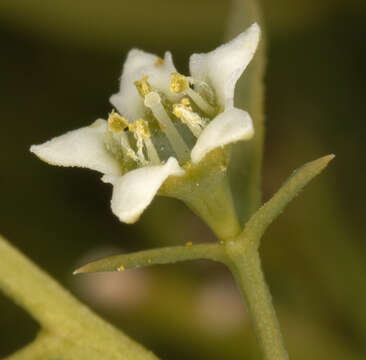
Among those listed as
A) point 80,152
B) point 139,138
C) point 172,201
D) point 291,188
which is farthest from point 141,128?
point 172,201

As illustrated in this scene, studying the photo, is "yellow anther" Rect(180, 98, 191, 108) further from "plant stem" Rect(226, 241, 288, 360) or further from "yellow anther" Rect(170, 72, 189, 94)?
"plant stem" Rect(226, 241, 288, 360)

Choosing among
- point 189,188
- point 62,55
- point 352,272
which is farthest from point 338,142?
point 189,188

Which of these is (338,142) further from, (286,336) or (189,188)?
(189,188)

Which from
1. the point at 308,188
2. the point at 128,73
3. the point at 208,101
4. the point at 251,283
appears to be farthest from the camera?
the point at 308,188

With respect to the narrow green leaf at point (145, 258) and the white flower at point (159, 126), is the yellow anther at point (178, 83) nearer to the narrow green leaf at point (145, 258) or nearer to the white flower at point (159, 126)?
the white flower at point (159, 126)

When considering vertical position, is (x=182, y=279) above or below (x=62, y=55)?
below

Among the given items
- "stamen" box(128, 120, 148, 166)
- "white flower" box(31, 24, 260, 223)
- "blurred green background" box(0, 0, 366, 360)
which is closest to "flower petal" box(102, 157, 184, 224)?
"white flower" box(31, 24, 260, 223)
